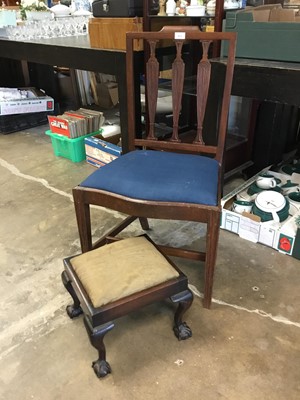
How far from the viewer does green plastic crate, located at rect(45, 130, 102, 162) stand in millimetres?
2564

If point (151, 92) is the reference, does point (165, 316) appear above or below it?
below

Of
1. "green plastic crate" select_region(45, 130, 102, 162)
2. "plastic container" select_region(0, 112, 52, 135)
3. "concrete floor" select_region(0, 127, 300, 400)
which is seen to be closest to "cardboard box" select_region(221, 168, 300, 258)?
"concrete floor" select_region(0, 127, 300, 400)

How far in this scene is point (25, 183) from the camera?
2.37m

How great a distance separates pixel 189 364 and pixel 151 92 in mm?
1053

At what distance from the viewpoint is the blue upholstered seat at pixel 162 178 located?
1201mm

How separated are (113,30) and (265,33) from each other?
84 centimetres

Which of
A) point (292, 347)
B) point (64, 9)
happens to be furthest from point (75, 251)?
point (64, 9)

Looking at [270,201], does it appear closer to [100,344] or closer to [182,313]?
[182,313]

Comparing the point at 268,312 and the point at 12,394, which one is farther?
the point at 268,312

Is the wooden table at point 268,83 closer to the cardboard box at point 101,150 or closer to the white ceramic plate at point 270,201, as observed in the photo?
the white ceramic plate at point 270,201

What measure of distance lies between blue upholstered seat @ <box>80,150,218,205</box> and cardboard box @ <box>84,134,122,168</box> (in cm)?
92

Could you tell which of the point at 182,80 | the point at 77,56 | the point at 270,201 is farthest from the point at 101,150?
the point at 270,201

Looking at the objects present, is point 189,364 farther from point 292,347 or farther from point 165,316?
point 292,347

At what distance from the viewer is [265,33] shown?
4.92 feet
